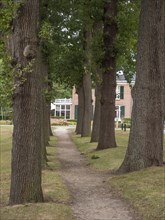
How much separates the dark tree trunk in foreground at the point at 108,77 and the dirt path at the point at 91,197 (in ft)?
15.8

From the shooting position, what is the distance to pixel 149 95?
1515 centimetres

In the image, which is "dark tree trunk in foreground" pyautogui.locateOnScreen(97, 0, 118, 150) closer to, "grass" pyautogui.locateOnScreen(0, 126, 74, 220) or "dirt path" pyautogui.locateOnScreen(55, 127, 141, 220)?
"dirt path" pyautogui.locateOnScreen(55, 127, 141, 220)

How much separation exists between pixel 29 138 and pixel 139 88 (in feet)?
19.9

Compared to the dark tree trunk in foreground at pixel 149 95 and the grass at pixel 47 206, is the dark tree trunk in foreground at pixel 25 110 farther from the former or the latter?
the dark tree trunk in foreground at pixel 149 95

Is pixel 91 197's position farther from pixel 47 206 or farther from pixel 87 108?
pixel 87 108

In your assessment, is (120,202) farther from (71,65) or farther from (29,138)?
(71,65)

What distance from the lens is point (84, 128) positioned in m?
35.5

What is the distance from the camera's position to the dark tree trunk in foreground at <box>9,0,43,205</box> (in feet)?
33.0

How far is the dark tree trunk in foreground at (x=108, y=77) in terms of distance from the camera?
21484 millimetres

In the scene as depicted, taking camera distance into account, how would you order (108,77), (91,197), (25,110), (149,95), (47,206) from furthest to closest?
1. (108,77)
2. (149,95)
3. (91,197)
4. (25,110)
5. (47,206)

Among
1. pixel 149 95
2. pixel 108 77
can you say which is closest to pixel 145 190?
pixel 149 95

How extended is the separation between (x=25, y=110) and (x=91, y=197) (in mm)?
2911

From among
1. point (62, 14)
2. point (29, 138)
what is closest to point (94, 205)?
point (29, 138)

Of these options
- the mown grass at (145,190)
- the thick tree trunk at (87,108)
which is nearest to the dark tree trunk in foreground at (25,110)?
the mown grass at (145,190)
